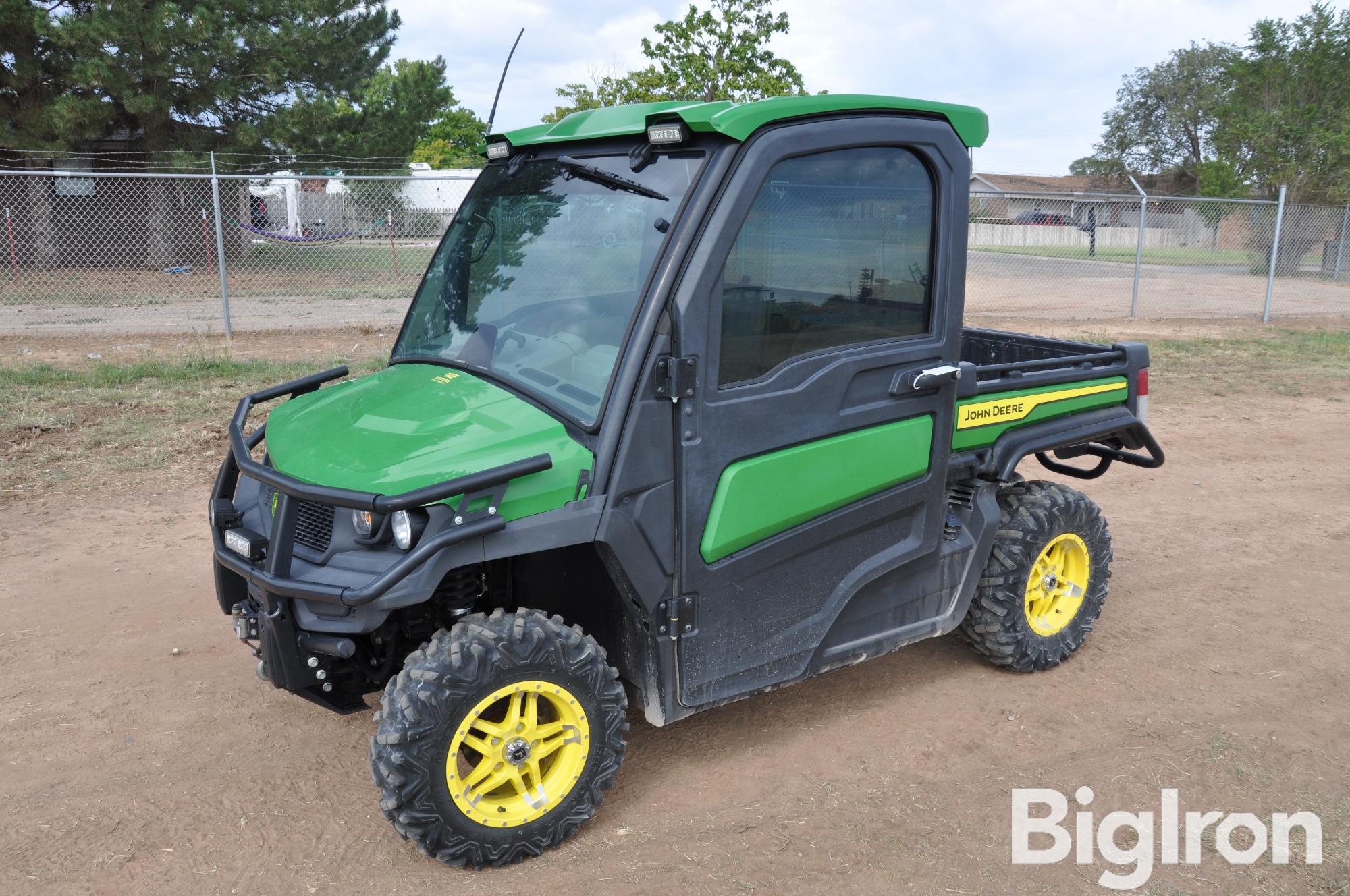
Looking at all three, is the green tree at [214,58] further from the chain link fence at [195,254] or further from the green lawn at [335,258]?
the green lawn at [335,258]

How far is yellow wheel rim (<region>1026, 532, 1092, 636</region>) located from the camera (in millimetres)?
4430

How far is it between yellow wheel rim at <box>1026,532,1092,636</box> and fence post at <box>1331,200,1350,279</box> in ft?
66.7

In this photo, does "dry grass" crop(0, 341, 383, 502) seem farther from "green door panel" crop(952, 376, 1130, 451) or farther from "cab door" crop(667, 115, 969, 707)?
"green door panel" crop(952, 376, 1130, 451)

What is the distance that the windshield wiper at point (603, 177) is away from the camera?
3199 mm

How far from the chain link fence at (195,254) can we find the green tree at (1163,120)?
171ft

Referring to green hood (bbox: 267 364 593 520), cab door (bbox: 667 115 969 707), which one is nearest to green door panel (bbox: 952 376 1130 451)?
cab door (bbox: 667 115 969 707)

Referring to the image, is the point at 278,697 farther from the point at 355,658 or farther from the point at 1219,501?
the point at 1219,501

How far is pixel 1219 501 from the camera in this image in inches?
273

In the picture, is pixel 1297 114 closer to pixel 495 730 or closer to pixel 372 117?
pixel 372 117

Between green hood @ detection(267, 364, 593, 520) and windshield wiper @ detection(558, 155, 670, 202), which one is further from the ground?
windshield wiper @ detection(558, 155, 670, 202)

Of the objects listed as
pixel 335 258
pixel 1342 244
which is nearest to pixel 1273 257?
pixel 1342 244

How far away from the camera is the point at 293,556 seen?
304 cm

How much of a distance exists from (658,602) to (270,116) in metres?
22.3

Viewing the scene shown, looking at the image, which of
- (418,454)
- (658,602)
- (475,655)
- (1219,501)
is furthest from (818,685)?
(1219,501)
